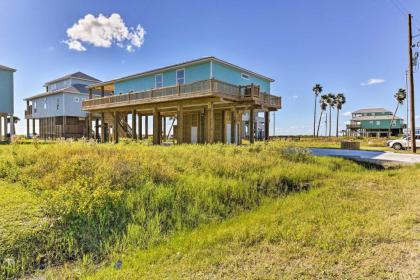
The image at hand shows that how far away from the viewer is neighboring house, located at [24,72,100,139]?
3222cm

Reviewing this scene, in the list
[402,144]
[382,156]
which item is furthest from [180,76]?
[402,144]

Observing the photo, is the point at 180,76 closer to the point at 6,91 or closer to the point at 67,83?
the point at 6,91

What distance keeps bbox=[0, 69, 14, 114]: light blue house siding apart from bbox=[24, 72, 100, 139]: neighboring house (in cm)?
700

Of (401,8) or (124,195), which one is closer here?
(124,195)

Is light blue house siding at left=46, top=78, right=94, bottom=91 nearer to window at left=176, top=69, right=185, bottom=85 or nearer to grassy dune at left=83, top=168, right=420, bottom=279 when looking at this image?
window at left=176, top=69, right=185, bottom=85

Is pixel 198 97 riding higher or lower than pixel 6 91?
lower

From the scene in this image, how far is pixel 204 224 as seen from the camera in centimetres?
496

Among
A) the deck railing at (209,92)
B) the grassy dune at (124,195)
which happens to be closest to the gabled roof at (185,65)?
the deck railing at (209,92)

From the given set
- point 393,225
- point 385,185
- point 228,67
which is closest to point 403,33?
point 228,67

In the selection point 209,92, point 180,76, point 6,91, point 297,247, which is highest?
point 180,76

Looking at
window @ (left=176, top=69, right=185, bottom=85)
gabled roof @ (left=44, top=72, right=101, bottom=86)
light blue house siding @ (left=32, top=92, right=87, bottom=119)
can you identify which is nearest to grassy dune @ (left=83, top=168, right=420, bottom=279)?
window @ (left=176, top=69, right=185, bottom=85)

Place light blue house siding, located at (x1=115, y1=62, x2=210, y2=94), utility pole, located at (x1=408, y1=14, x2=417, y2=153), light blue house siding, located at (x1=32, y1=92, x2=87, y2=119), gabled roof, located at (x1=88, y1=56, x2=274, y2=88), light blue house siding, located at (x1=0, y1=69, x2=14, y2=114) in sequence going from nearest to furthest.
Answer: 1. gabled roof, located at (x1=88, y1=56, x2=274, y2=88)
2. light blue house siding, located at (x1=115, y1=62, x2=210, y2=94)
3. utility pole, located at (x1=408, y1=14, x2=417, y2=153)
4. light blue house siding, located at (x1=0, y1=69, x2=14, y2=114)
5. light blue house siding, located at (x1=32, y1=92, x2=87, y2=119)

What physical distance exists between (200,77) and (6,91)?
67.5ft

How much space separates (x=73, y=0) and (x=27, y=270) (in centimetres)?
1941
